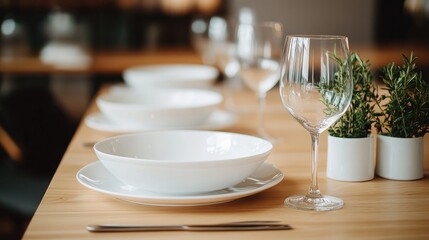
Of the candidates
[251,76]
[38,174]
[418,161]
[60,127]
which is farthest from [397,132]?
[60,127]

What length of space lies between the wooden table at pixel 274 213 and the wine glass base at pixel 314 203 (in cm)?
1

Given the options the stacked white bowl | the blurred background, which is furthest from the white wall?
the stacked white bowl

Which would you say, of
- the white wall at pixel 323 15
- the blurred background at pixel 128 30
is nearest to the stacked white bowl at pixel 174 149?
the blurred background at pixel 128 30

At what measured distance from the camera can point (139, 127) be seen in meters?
1.50

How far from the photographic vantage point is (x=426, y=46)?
16.8 feet

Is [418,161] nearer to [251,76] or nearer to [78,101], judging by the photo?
[251,76]

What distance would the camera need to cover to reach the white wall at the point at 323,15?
5.09 meters

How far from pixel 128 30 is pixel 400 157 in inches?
162

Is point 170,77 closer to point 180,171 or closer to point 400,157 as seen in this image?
point 400,157

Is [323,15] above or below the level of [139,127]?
above

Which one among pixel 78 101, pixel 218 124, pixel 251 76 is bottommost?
pixel 78 101

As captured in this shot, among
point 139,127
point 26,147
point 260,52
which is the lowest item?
point 26,147

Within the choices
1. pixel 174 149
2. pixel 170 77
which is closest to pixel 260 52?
pixel 174 149

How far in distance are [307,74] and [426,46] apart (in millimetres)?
4470
